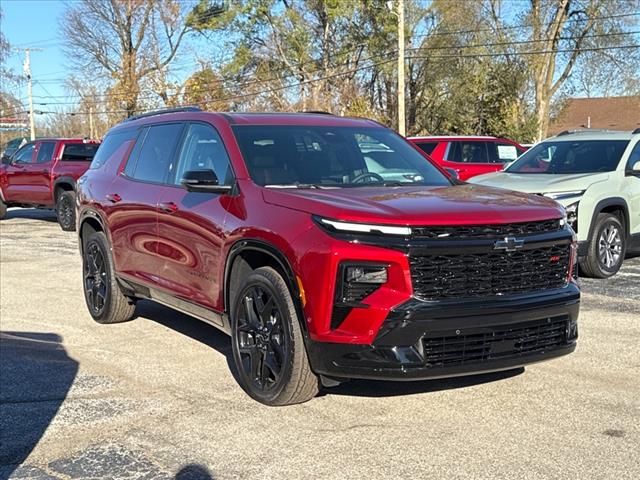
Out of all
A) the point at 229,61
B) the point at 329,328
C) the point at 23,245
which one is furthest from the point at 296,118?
the point at 229,61

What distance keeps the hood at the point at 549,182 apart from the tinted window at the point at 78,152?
10338mm

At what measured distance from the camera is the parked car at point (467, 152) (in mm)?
15786

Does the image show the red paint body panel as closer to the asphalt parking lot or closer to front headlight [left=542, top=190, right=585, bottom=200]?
the asphalt parking lot

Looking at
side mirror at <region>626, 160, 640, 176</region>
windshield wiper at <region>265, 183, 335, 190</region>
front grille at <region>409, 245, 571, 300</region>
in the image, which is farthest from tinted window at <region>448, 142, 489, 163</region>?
front grille at <region>409, 245, 571, 300</region>

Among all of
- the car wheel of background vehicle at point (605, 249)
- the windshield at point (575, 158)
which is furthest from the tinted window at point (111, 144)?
the windshield at point (575, 158)

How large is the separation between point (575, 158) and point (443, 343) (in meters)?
6.63

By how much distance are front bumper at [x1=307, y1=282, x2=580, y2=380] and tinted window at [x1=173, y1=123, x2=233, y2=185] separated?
1.68 metres

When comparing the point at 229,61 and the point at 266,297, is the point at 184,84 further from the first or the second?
the point at 266,297

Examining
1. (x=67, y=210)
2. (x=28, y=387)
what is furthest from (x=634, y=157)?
(x=67, y=210)

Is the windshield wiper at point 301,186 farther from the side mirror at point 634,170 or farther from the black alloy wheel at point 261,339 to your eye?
the side mirror at point 634,170

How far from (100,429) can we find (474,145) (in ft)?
41.6

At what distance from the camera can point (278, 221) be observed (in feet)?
15.4

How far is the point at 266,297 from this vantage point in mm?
4871

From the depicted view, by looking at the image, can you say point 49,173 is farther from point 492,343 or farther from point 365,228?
point 492,343
